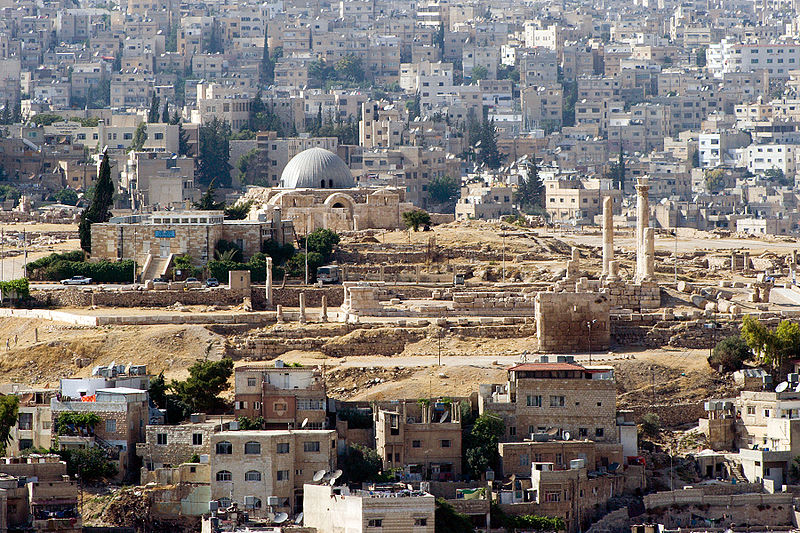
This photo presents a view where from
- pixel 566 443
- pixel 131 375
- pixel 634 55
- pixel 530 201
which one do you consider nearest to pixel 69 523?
pixel 131 375

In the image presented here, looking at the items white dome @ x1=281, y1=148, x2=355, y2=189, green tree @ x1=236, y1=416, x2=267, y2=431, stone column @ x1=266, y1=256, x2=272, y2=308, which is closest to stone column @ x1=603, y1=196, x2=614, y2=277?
stone column @ x1=266, y1=256, x2=272, y2=308

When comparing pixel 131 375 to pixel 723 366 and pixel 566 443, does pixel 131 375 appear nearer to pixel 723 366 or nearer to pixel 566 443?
pixel 566 443

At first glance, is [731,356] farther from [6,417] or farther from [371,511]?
[6,417]

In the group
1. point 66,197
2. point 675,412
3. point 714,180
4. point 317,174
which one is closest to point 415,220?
point 317,174

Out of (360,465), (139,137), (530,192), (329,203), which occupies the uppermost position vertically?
(329,203)

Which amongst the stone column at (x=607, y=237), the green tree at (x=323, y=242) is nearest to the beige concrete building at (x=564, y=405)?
the stone column at (x=607, y=237)

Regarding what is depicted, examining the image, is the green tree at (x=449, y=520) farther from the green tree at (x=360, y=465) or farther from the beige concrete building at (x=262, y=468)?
the beige concrete building at (x=262, y=468)

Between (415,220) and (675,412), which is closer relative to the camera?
(675,412)

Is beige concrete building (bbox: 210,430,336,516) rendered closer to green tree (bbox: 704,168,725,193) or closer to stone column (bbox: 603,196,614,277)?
stone column (bbox: 603,196,614,277)
